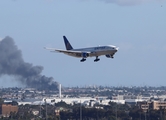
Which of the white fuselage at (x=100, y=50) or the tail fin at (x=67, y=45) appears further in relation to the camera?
the tail fin at (x=67, y=45)

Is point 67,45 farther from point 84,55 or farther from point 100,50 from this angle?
point 100,50

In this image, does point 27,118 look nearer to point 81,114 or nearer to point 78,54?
point 81,114

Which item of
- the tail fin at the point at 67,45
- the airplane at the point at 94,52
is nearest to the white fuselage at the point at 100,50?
the airplane at the point at 94,52

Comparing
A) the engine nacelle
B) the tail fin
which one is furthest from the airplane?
the tail fin

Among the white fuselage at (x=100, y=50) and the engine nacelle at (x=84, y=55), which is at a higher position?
the white fuselage at (x=100, y=50)

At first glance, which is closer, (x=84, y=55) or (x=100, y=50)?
(x=84, y=55)

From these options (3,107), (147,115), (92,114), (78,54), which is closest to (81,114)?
(92,114)

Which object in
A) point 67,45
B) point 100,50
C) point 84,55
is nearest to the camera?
point 84,55

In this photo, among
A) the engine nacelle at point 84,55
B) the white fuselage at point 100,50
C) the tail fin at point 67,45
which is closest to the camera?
the engine nacelle at point 84,55

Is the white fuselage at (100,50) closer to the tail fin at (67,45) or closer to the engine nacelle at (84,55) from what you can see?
the engine nacelle at (84,55)

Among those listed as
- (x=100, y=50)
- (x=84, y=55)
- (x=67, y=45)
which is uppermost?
(x=67, y=45)

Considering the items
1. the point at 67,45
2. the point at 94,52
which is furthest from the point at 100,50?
the point at 67,45

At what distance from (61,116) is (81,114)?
4932 mm

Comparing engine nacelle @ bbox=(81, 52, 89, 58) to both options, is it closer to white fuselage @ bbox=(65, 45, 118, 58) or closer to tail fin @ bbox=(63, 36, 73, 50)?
white fuselage @ bbox=(65, 45, 118, 58)
